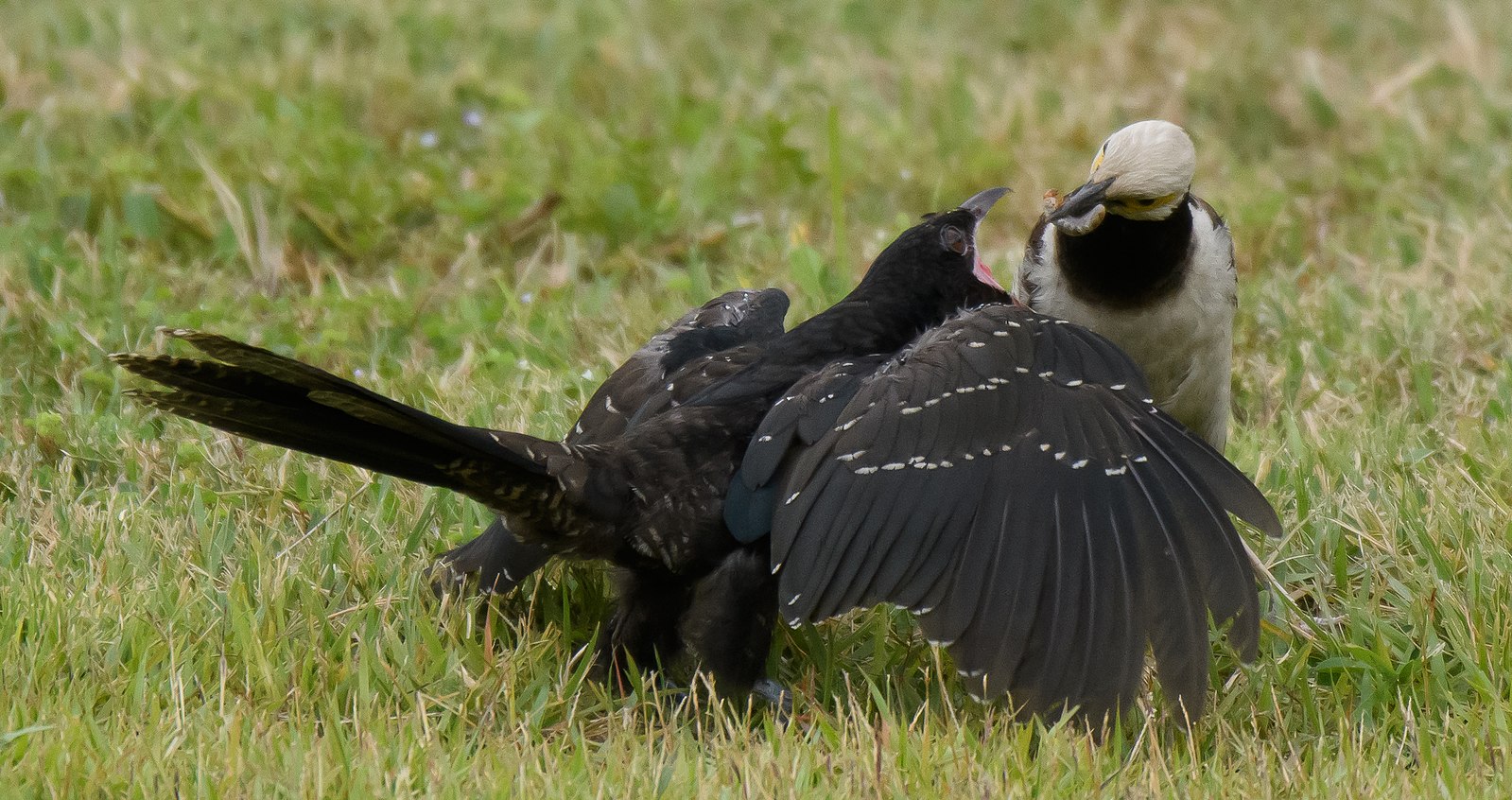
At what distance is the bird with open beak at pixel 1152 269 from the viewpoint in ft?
14.2

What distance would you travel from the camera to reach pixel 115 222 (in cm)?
639

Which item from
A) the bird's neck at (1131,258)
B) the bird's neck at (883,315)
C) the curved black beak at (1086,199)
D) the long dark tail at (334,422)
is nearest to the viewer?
the long dark tail at (334,422)

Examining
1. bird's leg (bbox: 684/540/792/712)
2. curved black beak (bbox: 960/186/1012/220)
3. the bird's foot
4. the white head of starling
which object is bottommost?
the bird's foot

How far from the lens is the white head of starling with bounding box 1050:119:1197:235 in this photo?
169 inches

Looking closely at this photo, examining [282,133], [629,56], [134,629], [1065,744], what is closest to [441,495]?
[134,629]

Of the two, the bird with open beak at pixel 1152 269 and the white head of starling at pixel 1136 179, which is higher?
the white head of starling at pixel 1136 179

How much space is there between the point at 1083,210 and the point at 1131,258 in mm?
230

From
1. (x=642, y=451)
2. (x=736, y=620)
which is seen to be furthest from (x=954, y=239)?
(x=736, y=620)

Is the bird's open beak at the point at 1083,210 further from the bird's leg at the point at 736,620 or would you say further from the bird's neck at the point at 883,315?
the bird's leg at the point at 736,620

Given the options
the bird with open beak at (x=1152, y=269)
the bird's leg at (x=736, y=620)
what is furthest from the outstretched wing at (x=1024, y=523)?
the bird with open beak at (x=1152, y=269)

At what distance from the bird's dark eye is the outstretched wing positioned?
66cm

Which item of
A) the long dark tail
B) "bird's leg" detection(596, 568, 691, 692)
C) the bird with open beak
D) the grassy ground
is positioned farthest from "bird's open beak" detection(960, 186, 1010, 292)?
the long dark tail

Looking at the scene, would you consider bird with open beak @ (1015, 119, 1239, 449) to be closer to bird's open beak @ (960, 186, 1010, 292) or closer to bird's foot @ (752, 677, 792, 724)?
bird's open beak @ (960, 186, 1010, 292)

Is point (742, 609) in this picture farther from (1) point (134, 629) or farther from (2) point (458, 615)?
(1) point (134, 629)
